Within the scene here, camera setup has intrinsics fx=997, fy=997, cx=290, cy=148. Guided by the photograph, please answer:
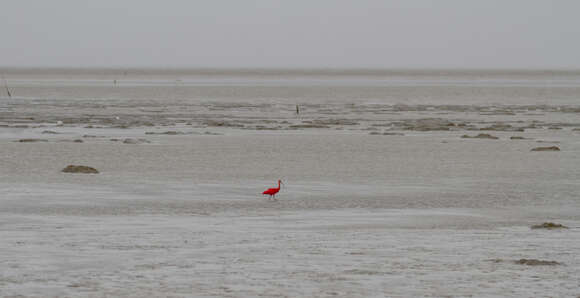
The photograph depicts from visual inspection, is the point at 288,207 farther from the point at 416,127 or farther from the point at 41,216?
the point at 416,127

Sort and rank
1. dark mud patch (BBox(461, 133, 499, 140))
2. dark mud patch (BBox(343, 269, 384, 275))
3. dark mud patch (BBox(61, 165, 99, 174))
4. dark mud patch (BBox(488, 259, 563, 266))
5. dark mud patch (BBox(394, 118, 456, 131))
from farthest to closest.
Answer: dark mud patch (BBox(394, 118, 456, 131)) → dark mud patch (BBox(461, 133, 499, 140)) → dark mud patch (BBox(61, 165, 99, 174)) → dark mud patch (BBox(488, 259, 563, 266)) → dark mud patch (BBox(343, 269, 384, 275))

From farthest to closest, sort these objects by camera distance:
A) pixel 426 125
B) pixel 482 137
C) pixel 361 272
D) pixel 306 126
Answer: pixel 306 126
pixel 426 125
pixel 482 137
pixel 361 272

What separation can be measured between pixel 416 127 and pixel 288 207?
22.1m

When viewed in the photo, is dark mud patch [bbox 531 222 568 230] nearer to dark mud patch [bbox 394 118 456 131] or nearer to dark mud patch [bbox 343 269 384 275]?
dark mud patch [bbox 343 269 384 275]

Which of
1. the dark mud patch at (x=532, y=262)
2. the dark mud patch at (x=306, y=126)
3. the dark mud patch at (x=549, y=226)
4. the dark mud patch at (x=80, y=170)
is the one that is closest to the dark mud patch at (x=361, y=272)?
the dark mud patch at (x=532, y=262)

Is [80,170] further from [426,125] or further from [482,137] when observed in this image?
[426,125]

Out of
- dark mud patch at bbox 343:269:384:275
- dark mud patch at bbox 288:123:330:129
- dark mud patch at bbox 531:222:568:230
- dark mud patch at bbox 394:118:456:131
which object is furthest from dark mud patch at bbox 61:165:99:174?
dark mud patch at bbox 394:118:456:131

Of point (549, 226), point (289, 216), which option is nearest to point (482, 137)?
point (289, 216)

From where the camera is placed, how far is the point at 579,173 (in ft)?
71.6

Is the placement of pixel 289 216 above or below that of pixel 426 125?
above

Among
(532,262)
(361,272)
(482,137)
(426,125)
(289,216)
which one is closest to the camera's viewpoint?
(361,272)

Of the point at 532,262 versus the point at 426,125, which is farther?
the point at 426,125

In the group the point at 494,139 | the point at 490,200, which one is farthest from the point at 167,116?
the point at 490,200

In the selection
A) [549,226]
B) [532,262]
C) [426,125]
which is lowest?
[426,125]
